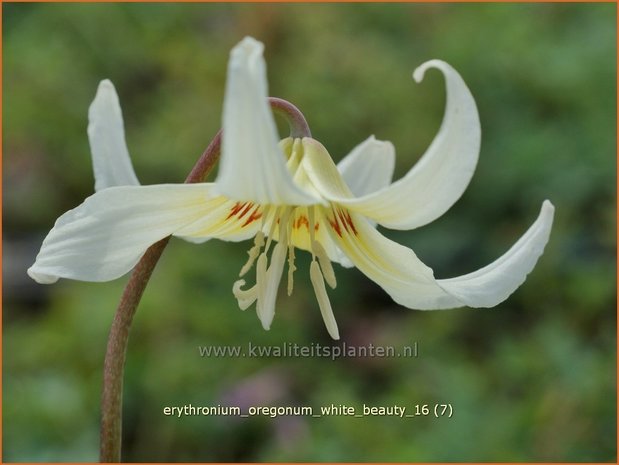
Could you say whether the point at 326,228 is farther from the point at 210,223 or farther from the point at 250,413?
the point at 250,413

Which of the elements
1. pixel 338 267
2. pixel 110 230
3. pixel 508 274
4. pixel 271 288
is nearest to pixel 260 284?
pixel 271 288

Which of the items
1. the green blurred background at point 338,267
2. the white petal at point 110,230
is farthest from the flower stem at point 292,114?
the green blurred background at point 338,267

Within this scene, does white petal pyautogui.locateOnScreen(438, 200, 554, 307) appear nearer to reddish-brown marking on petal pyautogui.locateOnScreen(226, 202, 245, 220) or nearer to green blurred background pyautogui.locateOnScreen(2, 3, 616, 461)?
reddish-brown marking on petal pyautogui.locateOnScreen(226, 202, 245, 220)

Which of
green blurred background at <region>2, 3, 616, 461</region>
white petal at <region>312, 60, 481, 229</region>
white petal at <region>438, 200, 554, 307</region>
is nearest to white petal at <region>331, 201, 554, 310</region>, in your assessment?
white petal at <region>438, 200, 554, 307</region>

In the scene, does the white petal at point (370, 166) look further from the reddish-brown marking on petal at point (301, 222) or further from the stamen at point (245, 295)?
the stamen at point (245, 295)

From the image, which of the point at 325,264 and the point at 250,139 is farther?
the point at 325,264

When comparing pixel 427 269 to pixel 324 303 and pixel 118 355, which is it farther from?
pixel 118 355

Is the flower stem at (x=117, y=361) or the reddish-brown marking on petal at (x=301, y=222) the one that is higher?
the reddish-brown marking on petal at (x=301, y=222)

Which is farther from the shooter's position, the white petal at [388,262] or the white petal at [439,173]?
the white petal at [388,262]
